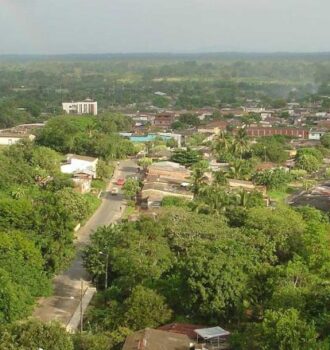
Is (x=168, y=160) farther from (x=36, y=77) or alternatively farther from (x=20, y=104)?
(x=36, y=77)

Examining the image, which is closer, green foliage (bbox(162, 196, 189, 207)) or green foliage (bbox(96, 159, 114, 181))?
green foliage (bbox(162, 196, 189, 207))

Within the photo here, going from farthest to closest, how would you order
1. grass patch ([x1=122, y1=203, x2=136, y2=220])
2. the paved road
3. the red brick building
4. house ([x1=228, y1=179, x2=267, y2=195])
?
the red brick building → house ([x1=228, y1=179, x2=267, y2=195]) → grass patch ([x1=122, y1=203, x2=136, y2=220]) → the paved road

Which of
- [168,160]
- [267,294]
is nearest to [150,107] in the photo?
[168,160]

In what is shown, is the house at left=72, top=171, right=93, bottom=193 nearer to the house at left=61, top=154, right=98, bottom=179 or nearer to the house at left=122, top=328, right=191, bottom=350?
the house at left=61, top=154, right=98, bottom=179

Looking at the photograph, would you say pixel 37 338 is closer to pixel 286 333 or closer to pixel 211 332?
pixel 211 332

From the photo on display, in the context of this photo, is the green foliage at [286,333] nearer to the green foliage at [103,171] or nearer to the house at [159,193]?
the house at [159,193]

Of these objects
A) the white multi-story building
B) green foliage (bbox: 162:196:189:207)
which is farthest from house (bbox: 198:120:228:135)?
green foliage (bbox: 162:196:189:207)
